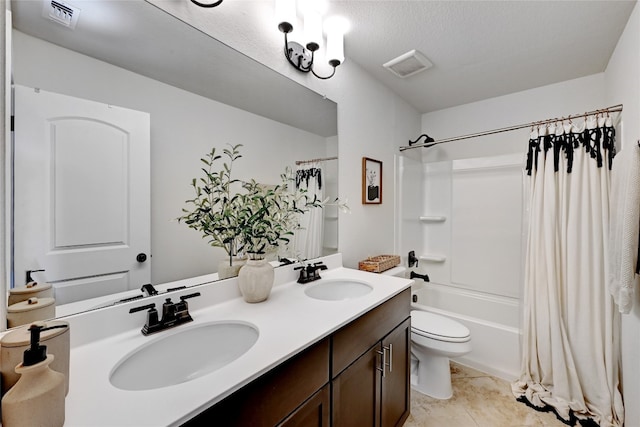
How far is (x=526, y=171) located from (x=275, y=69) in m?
1.92

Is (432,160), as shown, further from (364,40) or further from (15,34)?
(15,34)

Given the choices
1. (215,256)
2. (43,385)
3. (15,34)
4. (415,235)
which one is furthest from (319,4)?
(415,235)

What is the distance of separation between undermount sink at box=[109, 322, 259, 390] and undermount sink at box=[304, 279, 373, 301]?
56 cm

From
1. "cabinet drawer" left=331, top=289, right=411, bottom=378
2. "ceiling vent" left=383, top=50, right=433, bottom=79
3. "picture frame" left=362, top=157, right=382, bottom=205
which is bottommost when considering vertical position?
"cabinet drawer" left=331, top=289, right=411, bottom=378

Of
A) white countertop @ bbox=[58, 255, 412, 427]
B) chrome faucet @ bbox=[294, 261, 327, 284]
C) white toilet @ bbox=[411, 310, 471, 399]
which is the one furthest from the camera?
white toilet @ bbox=[411, 310, 471, 399]

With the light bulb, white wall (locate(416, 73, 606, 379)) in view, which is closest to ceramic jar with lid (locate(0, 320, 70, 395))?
the light bulb

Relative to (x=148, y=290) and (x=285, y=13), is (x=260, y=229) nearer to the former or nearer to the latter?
(x=148, y=290)

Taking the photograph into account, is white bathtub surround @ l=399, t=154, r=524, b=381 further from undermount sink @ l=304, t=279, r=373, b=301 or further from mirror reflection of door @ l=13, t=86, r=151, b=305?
mirror reflection of door @ l=13, t=86, r=151, b=305

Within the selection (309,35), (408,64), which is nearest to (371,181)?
(408,64)

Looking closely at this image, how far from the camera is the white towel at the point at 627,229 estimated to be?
1.12m

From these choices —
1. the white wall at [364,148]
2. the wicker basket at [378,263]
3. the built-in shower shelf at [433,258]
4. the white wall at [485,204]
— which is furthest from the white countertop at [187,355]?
the built-in shower shelf at [433,258]

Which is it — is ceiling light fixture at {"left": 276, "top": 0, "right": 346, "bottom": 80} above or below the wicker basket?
above

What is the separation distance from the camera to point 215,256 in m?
1.18

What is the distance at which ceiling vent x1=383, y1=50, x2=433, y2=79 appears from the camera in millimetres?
1859
